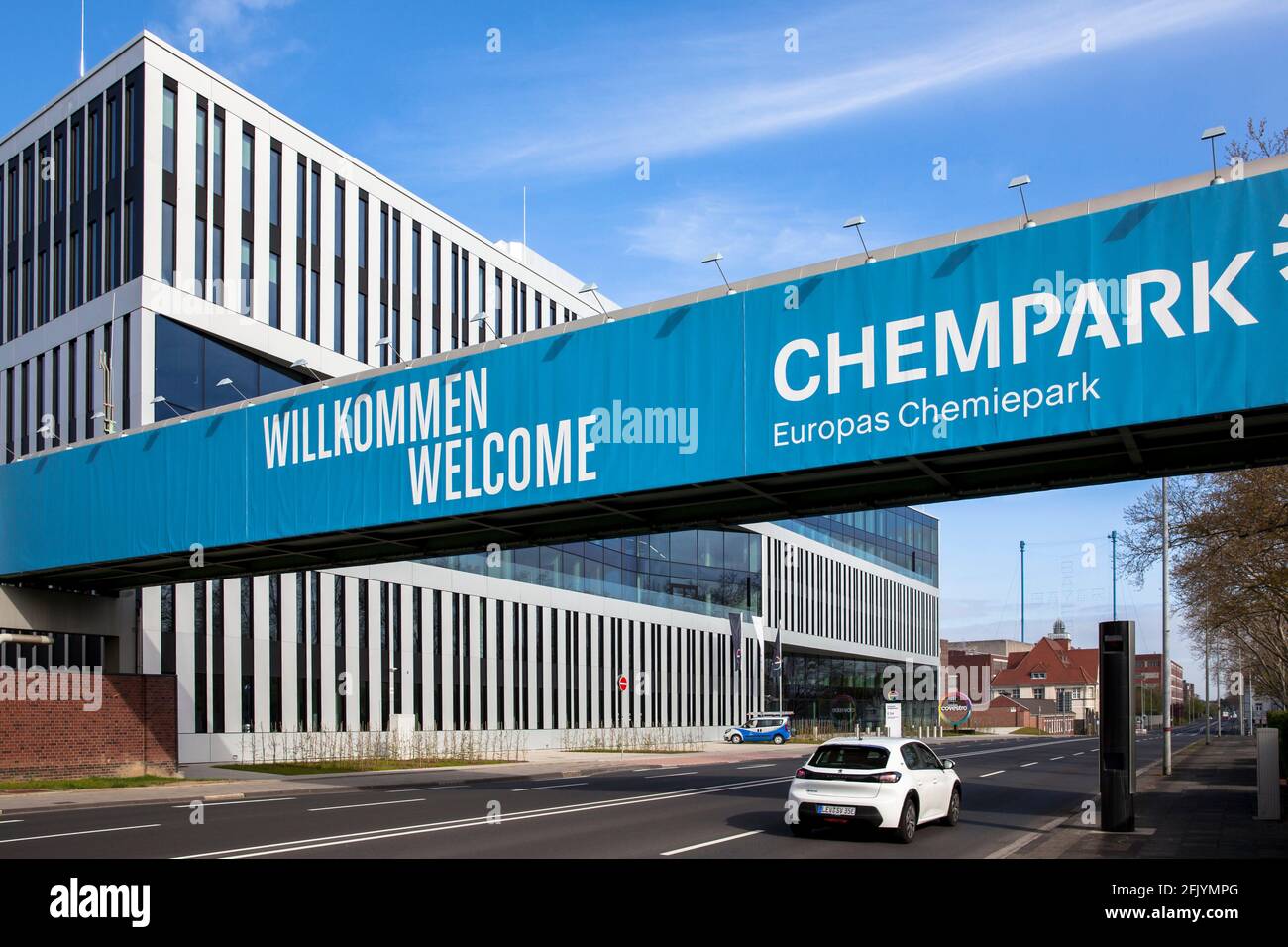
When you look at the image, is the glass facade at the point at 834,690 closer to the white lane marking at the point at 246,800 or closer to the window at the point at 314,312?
the window at the point at 314,312

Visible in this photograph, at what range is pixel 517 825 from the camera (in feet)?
63.7

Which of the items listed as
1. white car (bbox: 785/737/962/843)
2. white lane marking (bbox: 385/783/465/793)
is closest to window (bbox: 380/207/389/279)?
white lane marking (bbox: 385/783/465/793)

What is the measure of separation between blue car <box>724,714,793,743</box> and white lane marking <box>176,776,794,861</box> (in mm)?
38674

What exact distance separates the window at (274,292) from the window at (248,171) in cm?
197

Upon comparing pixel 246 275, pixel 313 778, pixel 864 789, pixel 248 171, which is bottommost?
pixel 313 778

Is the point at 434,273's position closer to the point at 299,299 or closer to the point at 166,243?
the point at 299,299

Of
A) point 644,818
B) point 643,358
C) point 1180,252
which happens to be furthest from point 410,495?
point 1180,252

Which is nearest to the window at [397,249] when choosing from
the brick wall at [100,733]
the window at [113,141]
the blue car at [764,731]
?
the window at [113,141]

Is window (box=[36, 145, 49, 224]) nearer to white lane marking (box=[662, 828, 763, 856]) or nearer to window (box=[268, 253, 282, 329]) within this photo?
window (box=[268, 253, 282, 329])

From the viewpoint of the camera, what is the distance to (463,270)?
55.7m

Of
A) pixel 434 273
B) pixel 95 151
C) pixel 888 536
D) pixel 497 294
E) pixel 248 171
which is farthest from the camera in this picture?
pixel 888 536

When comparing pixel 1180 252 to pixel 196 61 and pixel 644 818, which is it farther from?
pixel 196 61

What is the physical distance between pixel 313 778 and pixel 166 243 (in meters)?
18.0

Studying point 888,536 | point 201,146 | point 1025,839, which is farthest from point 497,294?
point 888,536
